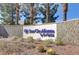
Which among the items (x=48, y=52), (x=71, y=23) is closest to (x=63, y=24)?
(x=71, y=23)

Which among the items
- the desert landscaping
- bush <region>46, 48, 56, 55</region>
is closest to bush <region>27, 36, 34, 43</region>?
the desert landscaping

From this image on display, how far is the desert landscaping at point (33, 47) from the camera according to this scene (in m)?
5.88

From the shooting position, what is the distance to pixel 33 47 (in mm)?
5906

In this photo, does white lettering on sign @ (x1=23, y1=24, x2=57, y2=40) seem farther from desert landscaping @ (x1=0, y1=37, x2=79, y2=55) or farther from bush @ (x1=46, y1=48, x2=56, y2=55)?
bush @ (x1=46, y1=48, x2=56, y2=55)

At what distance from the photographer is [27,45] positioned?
5.91m

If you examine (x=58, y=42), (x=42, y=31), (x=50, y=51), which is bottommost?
(x=50, y=51)

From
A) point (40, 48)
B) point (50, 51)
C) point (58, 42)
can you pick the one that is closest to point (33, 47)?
point (40, 48)

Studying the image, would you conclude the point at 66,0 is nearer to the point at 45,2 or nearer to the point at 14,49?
the point at 45,2

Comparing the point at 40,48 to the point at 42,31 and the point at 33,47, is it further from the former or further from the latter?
the point at 42,31

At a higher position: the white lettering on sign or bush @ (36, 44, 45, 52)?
the white lettering on sign

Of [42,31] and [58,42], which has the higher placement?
[42,31]

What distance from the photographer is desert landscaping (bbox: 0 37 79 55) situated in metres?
5.88

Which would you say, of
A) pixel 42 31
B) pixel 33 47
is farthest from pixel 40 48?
pixel 42 31
